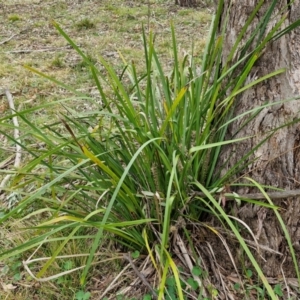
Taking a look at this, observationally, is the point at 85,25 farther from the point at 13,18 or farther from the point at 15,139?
the point at 15,139

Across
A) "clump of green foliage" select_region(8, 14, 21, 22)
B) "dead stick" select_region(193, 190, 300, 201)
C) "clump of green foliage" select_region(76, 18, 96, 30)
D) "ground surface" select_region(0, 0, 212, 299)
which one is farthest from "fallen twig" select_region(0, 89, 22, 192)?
"clump of green foliage" select_region(8, 14, 21, 22)

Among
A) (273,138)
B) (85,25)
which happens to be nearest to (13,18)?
(85,25)

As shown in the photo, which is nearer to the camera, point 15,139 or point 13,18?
point 15,139

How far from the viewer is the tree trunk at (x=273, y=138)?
4.73 ft

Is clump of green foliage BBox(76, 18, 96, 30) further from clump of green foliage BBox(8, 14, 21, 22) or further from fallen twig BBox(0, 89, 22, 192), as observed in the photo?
fallen twig BBox(0, 89, 22, 192)

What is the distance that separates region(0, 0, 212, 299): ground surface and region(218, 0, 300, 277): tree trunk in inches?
14.3

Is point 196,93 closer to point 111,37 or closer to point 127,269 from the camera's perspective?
point 127,269

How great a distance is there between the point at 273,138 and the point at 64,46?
4137 millimetres

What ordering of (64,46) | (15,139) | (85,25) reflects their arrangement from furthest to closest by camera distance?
(85,25)
(64,46)
(15,139)

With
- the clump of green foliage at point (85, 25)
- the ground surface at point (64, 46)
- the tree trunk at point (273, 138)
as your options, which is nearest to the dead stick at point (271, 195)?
the tree trunk at point (273, 138)

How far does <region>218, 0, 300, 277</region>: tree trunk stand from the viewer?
1.44 metres

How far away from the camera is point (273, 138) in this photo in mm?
1497

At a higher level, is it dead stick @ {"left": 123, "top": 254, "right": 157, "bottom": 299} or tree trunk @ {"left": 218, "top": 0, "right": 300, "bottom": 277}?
tree trunk @ {"left": 218, "top": 0, "right": 300, "bottom": 277}

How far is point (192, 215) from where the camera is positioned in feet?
5.38
